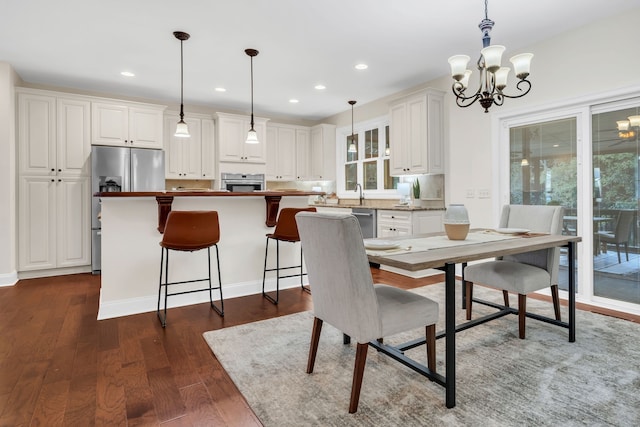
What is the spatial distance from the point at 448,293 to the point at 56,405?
196 centimetres

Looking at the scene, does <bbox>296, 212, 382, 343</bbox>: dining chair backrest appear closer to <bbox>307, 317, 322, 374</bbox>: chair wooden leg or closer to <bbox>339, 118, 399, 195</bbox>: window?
<bbox>307, 317, 322, 374</bbox>: chair wooden leg

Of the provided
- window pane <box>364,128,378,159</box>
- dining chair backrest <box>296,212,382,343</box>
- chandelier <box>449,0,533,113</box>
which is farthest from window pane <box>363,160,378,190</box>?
dining chair backrest <box>296,212,382,343</box>

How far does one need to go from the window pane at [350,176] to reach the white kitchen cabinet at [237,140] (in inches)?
60.0

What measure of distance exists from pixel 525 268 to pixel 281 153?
15.6 feet

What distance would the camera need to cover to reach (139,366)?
216cm

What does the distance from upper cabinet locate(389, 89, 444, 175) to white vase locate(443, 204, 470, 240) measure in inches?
91.4

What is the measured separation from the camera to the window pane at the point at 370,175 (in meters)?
5.94

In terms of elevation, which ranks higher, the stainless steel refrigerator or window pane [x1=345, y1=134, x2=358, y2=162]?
window pane [x1=345, y1=134, x2=358, y2=162]

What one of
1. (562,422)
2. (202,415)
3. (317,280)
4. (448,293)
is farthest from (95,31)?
(562,422)

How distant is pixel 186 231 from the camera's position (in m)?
2.83

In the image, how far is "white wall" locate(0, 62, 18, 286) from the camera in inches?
161

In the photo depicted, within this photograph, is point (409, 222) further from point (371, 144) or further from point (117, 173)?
point (117, 173)

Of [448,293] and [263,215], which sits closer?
[448,293]

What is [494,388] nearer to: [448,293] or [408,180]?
[448,293]
